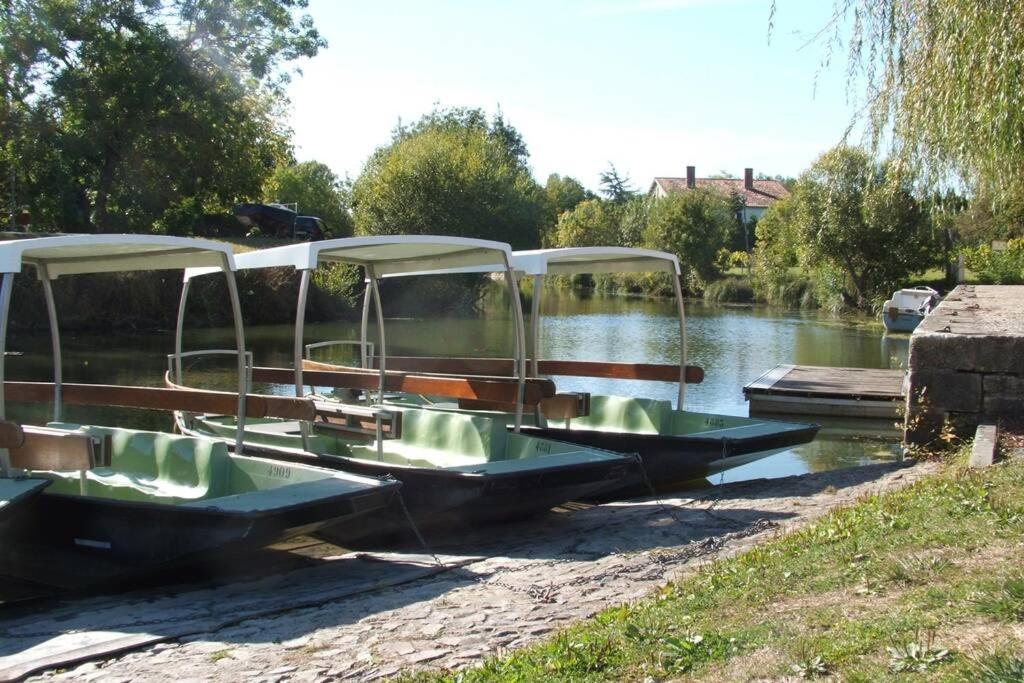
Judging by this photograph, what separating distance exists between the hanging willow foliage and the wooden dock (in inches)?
288

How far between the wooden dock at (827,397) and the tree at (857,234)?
2292 cm

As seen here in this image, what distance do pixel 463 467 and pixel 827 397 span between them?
10889 mm

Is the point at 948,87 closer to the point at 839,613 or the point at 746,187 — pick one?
the point at 839,613

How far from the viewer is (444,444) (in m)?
10.7

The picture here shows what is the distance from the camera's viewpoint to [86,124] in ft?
123

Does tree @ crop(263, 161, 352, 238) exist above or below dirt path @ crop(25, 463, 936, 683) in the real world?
above

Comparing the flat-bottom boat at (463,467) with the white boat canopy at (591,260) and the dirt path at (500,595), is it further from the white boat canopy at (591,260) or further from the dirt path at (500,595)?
the white boat canopy at (591,260)

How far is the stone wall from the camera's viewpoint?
9.54 m

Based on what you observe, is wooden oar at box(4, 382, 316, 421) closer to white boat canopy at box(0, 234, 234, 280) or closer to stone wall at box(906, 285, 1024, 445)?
white boat canopy at box(0, 234, 234, 280)

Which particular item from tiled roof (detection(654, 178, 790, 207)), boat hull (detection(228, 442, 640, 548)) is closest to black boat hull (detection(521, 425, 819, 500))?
boat hull (detection(228, 442, 640, 548))

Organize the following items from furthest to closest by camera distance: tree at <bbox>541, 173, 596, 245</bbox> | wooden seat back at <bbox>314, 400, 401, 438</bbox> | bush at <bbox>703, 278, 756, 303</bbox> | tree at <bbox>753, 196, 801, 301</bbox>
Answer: tree at <bbox>541, 173, 596, 245</bbox> → bush at <bbox>703, 278, 756, 303</bbox> → tree at <bbox>753, 196, 801, 301</bbox> → wooden seat back at <bbox>314, 400, 401, 438</bbox>

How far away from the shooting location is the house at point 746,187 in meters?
91.9

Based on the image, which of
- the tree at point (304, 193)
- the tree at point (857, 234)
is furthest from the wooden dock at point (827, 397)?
the tree at point (304, 193)

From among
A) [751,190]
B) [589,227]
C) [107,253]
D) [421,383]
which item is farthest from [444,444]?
[751,190]
